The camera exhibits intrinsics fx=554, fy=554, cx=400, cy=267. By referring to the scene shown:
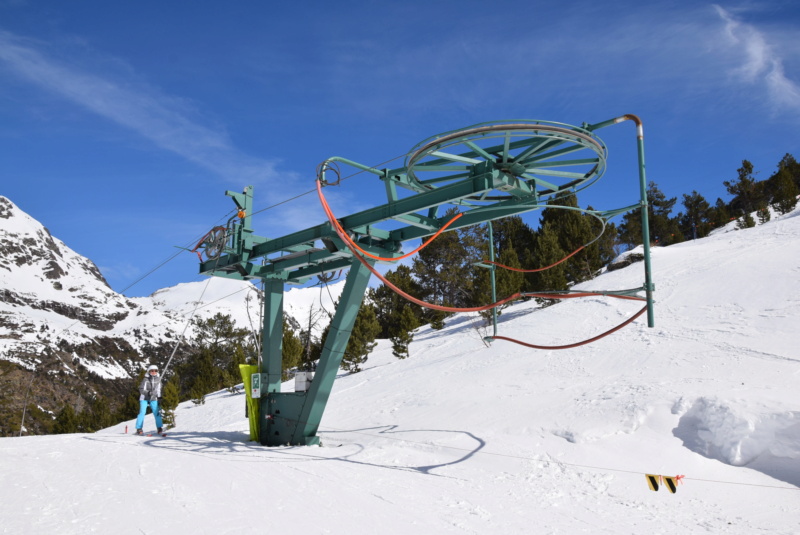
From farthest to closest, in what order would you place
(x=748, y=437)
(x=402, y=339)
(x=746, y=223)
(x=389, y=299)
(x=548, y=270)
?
1. (x=746, y=223)
2. (x=389, y=299)
3. (x=548, y=270)
4. (x=402, y=339)
5. (x=748, y=437)

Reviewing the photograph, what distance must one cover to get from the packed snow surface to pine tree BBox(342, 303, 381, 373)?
38.3ft

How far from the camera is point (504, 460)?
8.89 meters

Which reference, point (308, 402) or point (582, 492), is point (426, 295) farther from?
point (582, 492)

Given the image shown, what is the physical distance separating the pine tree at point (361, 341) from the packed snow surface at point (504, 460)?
38.3ft

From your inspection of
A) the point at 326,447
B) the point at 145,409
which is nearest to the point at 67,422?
the point at 145,409

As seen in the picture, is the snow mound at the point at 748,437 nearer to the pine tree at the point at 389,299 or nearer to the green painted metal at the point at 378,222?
the green painted metal at the point at 378,222

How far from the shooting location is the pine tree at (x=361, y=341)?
1137 inches

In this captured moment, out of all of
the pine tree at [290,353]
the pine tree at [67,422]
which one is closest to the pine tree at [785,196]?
the pine tree at [290,353]

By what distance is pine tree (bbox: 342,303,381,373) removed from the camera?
94.7 feet

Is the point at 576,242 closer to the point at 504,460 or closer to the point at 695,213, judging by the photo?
the point at 504,460

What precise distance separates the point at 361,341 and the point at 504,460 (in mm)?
21743

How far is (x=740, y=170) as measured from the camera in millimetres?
58031

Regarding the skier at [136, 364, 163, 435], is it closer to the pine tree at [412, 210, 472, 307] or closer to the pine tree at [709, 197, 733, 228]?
the pine tree at [412, 210, 472, 307]

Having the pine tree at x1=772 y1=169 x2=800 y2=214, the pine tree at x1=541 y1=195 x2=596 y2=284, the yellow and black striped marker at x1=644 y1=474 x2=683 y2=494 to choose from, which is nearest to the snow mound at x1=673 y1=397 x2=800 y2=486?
the yellow and black striped marker at x1=644 y1=474 x2=683 y2=494
